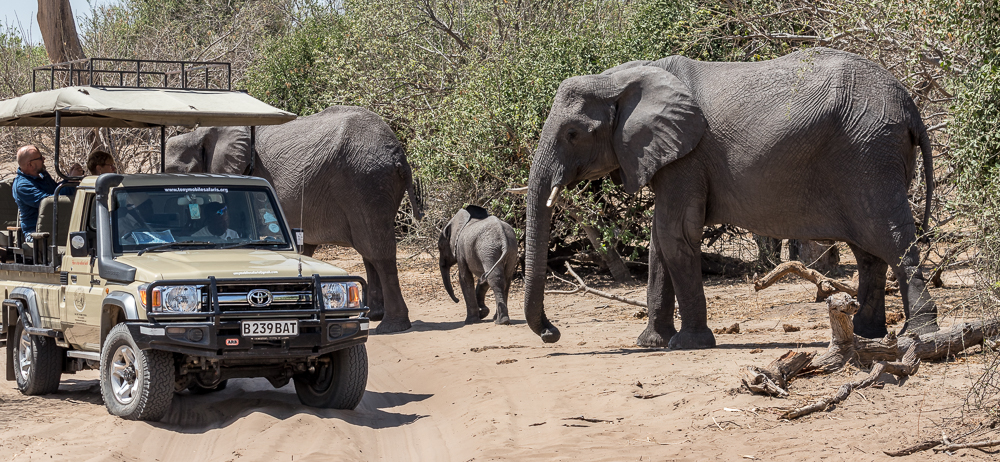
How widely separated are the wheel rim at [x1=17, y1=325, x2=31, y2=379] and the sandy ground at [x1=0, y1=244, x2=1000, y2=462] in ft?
0.84

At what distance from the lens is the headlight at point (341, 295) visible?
296 inches

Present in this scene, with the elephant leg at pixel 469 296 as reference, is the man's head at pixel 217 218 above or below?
above

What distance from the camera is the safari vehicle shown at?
713 cm

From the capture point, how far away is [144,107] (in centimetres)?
883

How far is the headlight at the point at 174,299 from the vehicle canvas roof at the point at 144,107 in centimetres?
213

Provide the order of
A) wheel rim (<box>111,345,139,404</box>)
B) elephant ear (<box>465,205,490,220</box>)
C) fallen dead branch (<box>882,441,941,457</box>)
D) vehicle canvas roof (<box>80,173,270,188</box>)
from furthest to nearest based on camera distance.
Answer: elephant ear (<box>465,205,490,220</box>) → vehicle canvas roof (<box>80,173,270,188</box>) → wheel rim (<box>111,345,139,404</box>) → fallen dead branch (<box>882,441,941,457</box>)

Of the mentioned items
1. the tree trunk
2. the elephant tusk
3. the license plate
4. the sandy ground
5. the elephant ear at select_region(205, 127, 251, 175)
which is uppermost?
the tree trunk

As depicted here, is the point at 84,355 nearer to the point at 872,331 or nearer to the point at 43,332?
the point at 43,332

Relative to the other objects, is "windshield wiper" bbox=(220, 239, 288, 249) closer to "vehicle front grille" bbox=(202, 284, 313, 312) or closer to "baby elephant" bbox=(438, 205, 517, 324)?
"vehicle front grille" bbox=(202, 284, 313, 312)

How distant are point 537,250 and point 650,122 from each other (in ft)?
5.17

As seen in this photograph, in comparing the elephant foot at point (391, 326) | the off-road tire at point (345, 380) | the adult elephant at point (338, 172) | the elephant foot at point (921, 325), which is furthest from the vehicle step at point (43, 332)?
the elephant foot at point (921, 325)

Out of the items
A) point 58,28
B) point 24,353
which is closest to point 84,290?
point 24,353

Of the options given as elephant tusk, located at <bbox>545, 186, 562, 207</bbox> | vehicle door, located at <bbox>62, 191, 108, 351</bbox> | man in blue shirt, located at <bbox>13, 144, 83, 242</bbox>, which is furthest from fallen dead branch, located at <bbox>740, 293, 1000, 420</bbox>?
man in blue shirt, located at <bbox>13, 144, 83, 242</bbox>

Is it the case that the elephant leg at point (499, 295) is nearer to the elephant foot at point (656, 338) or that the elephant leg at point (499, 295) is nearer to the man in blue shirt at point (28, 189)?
the elephant foot at point (656, 338)
